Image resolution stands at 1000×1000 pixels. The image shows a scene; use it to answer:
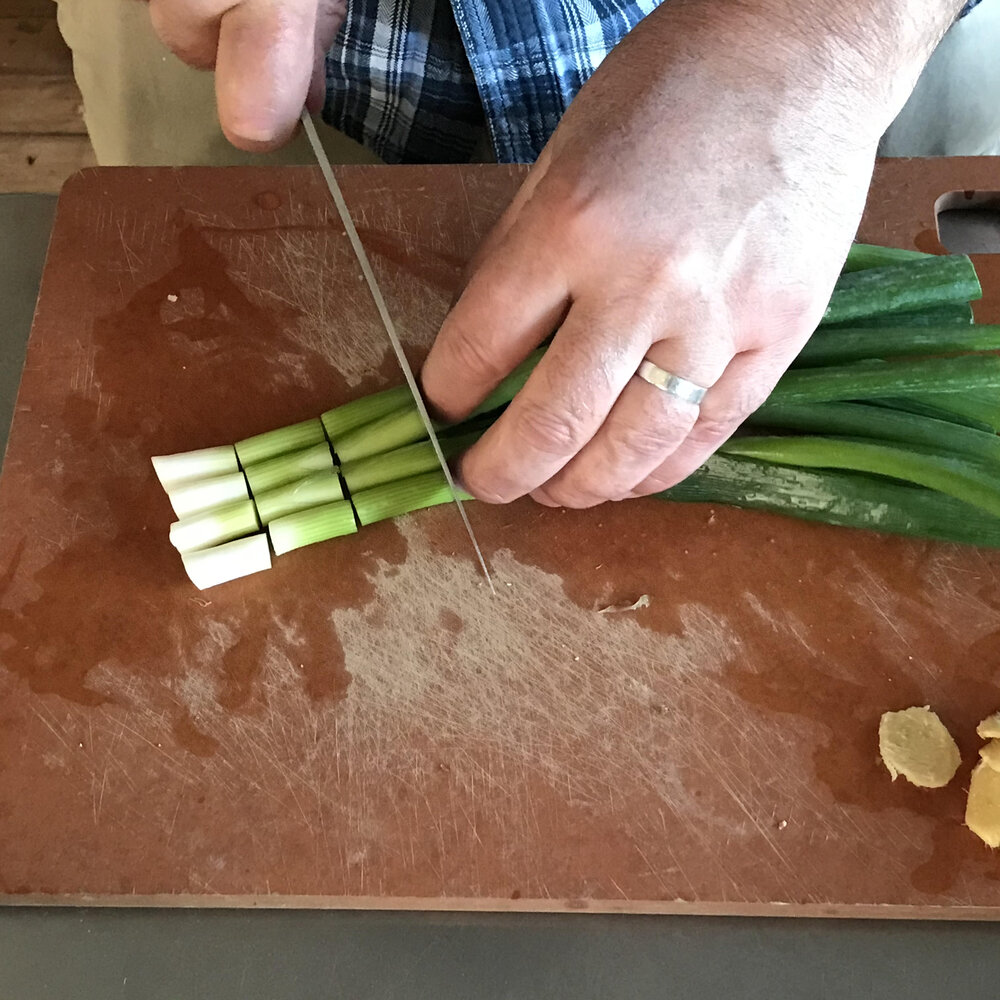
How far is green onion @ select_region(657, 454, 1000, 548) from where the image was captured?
1552 millimetres

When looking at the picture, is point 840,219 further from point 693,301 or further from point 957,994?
point 957,994

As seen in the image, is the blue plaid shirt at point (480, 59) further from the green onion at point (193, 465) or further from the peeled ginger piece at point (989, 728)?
the peeled ginger piece at point (989, 728)

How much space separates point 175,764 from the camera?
56.3 inches

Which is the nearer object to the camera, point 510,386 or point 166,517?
point 510,386

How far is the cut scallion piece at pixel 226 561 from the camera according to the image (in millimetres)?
1520

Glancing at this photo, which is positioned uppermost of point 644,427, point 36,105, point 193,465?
point 644,427

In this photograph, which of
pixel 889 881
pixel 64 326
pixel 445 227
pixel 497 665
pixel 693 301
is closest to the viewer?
pixel 693 301

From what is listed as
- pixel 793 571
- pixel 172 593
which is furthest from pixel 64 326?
pixel 793 571

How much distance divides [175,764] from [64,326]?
836 millimetres

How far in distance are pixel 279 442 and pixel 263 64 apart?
601mm

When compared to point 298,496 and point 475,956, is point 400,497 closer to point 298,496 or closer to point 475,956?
point 298,496

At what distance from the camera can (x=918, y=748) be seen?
4.81 ft

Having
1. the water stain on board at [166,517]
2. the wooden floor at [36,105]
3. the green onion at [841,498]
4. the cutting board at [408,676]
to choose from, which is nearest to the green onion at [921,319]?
the green onion at [841,498]

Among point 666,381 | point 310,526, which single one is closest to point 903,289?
point 666,381
